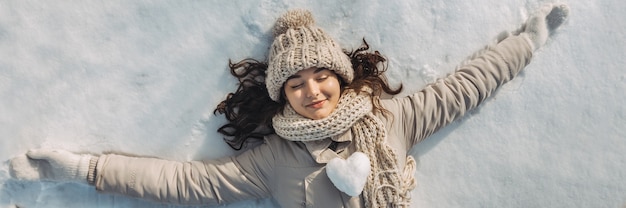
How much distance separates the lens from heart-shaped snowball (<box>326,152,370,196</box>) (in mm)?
1367

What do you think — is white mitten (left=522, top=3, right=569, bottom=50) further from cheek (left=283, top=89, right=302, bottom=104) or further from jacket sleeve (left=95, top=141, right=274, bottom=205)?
jacket sleeve (left=95, top=141, right=274, bottom=205)

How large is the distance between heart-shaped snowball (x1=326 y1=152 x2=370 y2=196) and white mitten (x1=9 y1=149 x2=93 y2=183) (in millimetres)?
673

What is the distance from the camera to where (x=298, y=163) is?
4.78 ft

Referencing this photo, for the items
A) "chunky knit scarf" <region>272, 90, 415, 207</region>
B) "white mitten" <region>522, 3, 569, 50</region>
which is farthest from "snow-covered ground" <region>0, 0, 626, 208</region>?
"chunky knit scarf" <region>272, 90, 415, 207</region>

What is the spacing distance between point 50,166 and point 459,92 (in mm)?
1142

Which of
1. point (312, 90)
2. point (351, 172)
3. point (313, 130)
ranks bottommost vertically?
point (351, 172)

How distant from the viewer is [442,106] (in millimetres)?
1513

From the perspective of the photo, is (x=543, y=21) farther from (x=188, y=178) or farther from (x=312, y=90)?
(x=188, y=178)

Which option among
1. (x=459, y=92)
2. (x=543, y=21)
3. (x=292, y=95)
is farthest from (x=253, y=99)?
(x=543, y=21)

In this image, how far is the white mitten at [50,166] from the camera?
1.46 metres

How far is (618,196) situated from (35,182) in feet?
5.58

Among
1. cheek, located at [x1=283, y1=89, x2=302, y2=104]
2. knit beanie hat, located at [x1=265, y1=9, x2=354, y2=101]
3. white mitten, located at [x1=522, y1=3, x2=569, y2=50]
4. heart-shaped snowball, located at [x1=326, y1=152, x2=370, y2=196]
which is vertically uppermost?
knit beanie hat, located at [x1=265, y1=9, x2=354, y2=101]

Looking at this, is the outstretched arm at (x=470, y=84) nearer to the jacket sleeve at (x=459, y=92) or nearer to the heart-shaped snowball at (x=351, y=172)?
the jacket sleeve at (x=459, y=92)

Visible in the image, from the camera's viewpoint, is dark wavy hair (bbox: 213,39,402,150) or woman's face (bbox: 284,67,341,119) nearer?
woman's face (bbox: 284,67,341,119)
